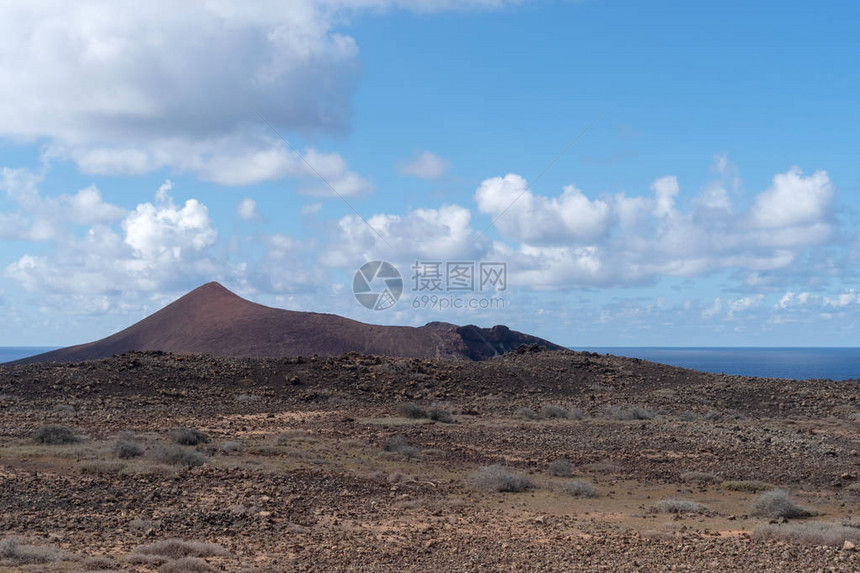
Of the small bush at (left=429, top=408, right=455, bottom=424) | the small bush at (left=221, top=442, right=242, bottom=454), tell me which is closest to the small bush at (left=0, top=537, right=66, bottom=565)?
the small bush at (left=221, top=442, right=242, bottom=454)

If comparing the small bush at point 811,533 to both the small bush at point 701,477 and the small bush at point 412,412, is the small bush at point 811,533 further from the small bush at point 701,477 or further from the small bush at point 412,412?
the small bush at point 412,412

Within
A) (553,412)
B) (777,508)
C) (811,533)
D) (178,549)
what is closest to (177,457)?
(178,549)

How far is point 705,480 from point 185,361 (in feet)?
85.0

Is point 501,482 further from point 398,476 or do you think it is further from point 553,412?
point 553,412

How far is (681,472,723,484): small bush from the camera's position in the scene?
633 inches

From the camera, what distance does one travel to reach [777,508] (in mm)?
12344

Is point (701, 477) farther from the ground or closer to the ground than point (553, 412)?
closer to the ground

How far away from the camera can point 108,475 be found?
14.0 m

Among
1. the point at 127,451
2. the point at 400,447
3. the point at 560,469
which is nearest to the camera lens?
the point at 127,451

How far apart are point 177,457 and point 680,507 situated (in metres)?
10.4

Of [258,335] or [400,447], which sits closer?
[400,447]

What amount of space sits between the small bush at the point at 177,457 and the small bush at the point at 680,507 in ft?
31.4

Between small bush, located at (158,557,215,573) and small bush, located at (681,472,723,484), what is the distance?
11584 millimetres

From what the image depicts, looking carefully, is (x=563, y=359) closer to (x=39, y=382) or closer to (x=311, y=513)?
(x=39, y=382)
